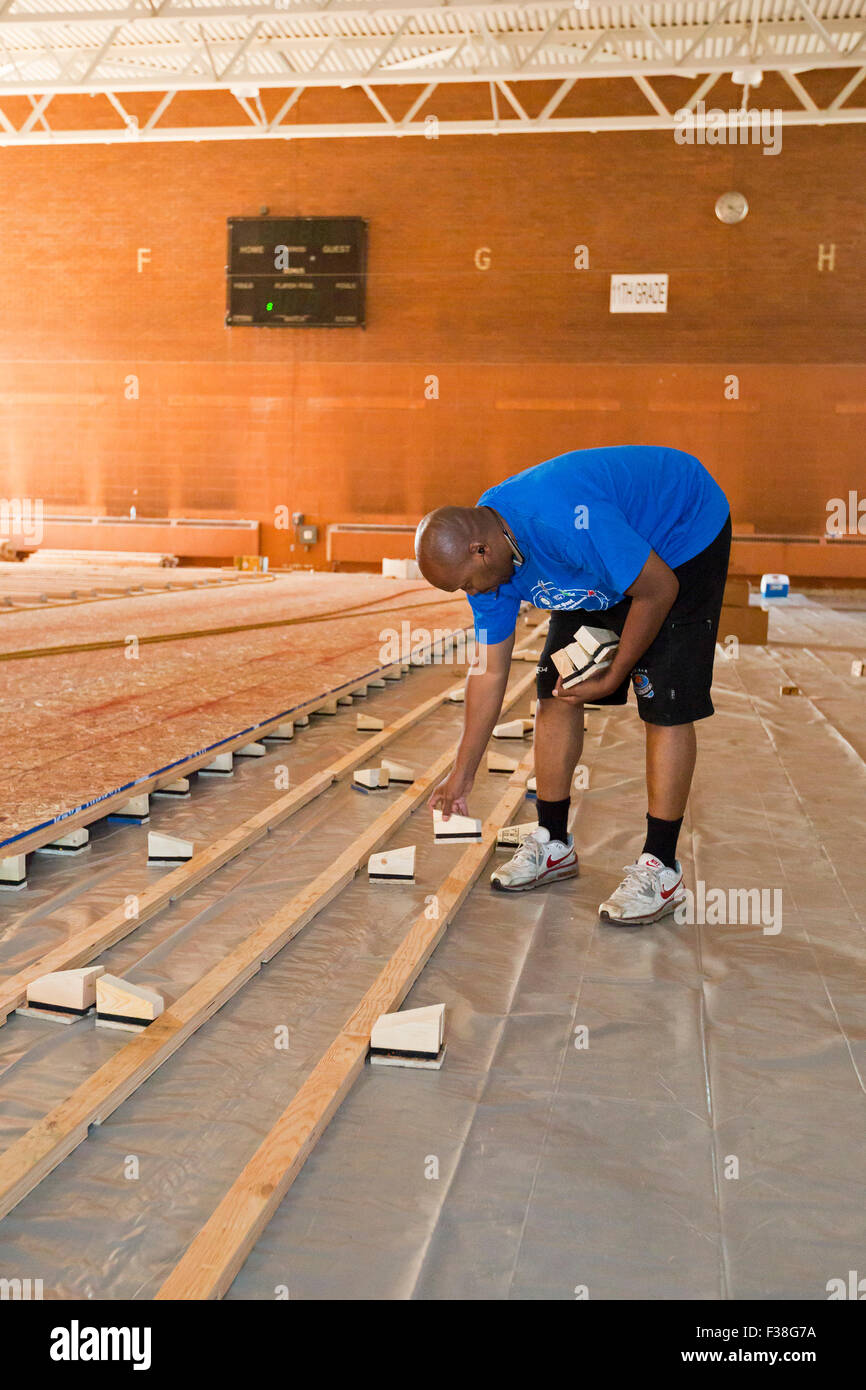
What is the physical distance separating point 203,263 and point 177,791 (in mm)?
12092

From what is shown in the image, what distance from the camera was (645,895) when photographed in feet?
8.65

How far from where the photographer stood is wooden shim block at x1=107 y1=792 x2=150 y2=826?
324cm

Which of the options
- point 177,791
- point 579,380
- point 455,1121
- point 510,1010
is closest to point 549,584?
point 510,1010

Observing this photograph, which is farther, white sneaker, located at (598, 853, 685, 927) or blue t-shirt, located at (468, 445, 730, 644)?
white sneaker, located at (598, 853, 685, 927)

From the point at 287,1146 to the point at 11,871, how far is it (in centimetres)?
134

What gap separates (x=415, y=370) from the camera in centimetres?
1374

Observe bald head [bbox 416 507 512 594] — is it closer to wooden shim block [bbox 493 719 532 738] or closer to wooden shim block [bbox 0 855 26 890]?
wooden shim block [bbox 0 855 26 890]

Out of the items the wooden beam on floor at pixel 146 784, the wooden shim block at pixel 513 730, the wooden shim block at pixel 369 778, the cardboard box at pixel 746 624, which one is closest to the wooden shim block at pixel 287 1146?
the wooden beam on floor at pixel 146 784

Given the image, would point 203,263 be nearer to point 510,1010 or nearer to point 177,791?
point 177,791

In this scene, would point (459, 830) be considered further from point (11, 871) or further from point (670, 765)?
point (11, 871)

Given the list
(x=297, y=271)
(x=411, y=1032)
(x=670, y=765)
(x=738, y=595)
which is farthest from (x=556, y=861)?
(x=297, y=271)

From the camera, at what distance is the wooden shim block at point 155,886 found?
2.11 m

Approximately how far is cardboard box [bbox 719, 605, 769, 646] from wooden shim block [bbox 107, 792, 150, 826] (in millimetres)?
6402

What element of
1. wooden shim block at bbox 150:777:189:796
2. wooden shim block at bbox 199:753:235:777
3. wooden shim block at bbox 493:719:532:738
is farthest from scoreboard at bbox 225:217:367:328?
wooden shim block at bbox 150:777:189:796
